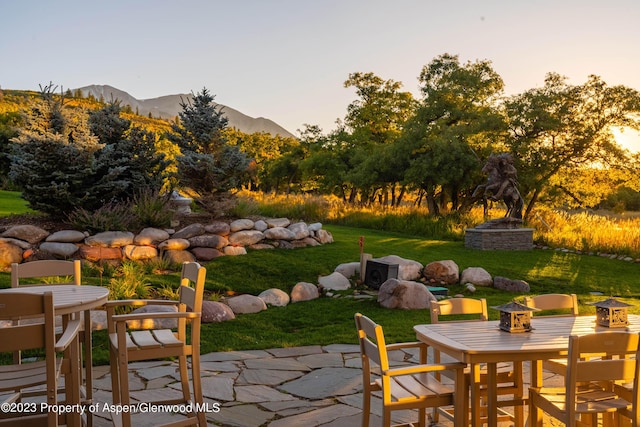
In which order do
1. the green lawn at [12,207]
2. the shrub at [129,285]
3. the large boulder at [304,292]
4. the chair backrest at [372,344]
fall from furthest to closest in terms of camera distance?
the green lawn at [12,207] < the large boulder at [304,292] < the shrub at [129,285] < the chair backrest at [372,344]

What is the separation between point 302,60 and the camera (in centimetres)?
1490

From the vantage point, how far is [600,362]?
283cm

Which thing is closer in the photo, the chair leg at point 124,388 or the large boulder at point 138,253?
the chair leg at point 124,388

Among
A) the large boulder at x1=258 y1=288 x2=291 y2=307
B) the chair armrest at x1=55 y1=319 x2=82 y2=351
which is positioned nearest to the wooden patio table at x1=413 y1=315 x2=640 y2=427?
the chair armrest at x1=55 y1=319 x2=82 y2=351

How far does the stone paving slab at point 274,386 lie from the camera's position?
4133mm

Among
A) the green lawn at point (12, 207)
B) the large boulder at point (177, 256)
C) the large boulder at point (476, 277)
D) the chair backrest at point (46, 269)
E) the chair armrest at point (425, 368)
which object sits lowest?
the large boulder at point (476, 277)

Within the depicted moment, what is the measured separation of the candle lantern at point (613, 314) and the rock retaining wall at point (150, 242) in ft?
25.1

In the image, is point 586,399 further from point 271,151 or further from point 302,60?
point 271,151

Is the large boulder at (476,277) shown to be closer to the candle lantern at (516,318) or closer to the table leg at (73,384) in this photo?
the candle lantern at (516,318)

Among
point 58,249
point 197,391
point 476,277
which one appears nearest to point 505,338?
point 197,391

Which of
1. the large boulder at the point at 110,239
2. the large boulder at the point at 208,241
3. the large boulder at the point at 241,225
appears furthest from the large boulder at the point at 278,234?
the large boulder at the point at 110,239

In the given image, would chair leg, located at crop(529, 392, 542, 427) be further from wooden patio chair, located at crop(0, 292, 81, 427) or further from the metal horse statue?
the metal horse statue

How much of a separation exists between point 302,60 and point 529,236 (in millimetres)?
7790

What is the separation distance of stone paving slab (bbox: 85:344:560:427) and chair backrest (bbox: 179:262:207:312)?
2.92 ft
